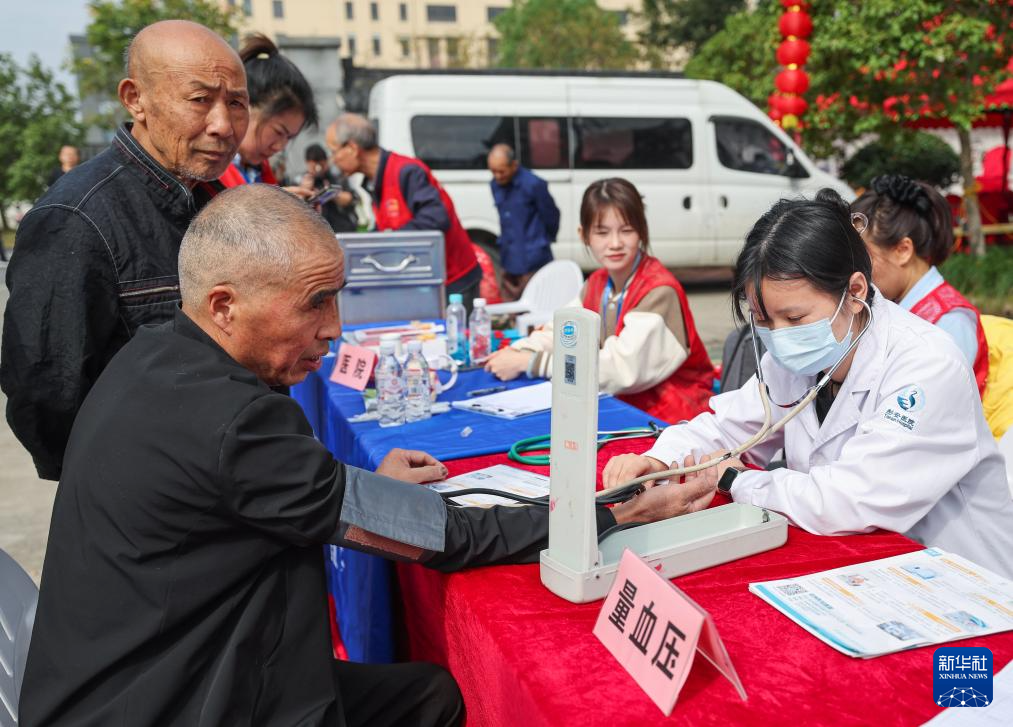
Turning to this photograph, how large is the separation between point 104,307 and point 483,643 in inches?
47.1

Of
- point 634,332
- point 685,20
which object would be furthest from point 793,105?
point 685,20

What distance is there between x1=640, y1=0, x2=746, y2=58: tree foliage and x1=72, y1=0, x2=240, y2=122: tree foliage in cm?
1163

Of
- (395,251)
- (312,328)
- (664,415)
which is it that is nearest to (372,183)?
(395,251)

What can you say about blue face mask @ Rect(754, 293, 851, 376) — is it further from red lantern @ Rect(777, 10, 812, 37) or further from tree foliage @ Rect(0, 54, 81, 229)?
tree foliage @ Rect(0, 54, 81, 229)

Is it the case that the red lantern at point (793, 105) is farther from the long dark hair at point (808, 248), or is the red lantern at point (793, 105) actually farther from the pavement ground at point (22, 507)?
the long dark hair at point (808, 248)

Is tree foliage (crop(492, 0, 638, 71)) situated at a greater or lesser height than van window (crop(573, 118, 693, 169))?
greater

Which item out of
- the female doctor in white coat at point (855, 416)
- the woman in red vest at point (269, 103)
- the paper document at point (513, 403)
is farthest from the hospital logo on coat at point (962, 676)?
the woman in red vest at point (269, 103)

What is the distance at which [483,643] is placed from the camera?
48.0 inches

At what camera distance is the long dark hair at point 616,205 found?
9.92 ft

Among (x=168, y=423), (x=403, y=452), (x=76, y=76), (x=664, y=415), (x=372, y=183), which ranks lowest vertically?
(x=664, y=415)

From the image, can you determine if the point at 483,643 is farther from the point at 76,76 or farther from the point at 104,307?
the point at 76,76

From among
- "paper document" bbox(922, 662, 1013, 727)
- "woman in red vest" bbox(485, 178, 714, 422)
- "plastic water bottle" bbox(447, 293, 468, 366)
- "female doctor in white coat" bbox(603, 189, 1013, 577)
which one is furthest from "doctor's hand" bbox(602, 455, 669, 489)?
"plastic water bottle" bbox(447, 293, 468, 366)

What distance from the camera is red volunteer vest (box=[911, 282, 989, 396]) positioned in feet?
7.68

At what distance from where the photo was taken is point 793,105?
7336 millimetres
